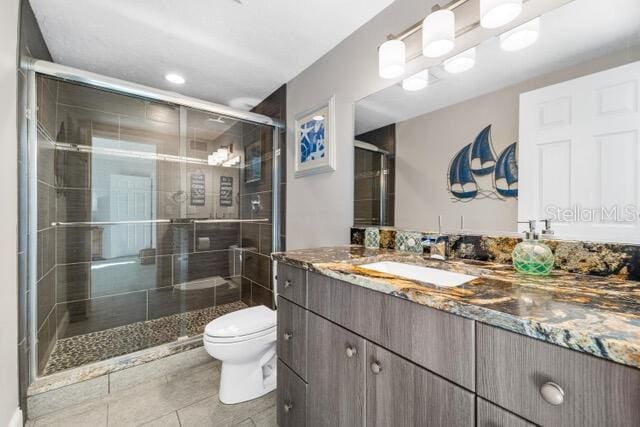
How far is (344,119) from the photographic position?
1.79m

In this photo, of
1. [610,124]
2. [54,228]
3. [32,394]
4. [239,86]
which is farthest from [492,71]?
[54,228]

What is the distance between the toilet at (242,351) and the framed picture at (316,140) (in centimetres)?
107

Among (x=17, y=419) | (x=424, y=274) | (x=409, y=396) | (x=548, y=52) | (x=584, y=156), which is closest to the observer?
(x=409, y=396)

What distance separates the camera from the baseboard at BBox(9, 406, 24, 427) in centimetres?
131

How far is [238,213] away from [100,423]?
1923 millimetres

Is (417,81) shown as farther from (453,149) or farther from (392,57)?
(453,149)

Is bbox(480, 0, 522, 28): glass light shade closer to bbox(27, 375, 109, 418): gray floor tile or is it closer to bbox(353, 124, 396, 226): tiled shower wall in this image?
bbox(353, 124, 396, 226): tiled shower wall

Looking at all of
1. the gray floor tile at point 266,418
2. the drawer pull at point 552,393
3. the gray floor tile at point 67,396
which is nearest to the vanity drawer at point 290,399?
the gray floor tile at point 266,418

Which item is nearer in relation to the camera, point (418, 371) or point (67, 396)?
point (418, 371)

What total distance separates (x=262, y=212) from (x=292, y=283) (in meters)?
1.56

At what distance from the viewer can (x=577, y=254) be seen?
938 millimetres

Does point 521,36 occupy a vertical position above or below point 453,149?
above
